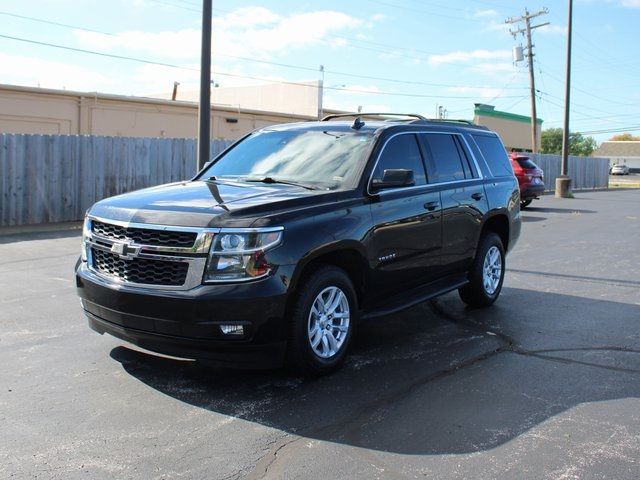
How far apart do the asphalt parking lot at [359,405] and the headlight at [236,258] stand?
89 centimetres

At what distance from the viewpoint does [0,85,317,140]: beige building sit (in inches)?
922

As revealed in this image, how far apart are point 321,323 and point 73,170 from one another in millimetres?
11547

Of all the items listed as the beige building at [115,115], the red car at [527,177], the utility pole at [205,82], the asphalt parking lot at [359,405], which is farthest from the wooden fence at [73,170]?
the red car at [527,177]

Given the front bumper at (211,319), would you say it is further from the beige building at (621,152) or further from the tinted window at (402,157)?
the beige building at (621,152)

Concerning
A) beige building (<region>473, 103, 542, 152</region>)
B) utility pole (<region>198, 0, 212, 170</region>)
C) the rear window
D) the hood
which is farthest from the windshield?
beige building (<region>473, 103, 542, 152</region>)

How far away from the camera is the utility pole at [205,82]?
35.4 feet

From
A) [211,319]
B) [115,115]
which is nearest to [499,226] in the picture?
[211,319]

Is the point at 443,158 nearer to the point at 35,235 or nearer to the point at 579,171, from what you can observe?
the point at 35,235

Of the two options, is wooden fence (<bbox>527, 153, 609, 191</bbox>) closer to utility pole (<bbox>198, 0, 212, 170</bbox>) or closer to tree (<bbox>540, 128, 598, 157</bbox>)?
utility pole (<bbox>198, 0, 212, 170</bbox>)

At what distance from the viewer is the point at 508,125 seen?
48.4 m

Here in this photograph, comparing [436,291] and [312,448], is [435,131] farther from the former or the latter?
[312,448]

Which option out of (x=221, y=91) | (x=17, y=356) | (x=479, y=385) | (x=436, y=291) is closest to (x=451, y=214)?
(x=436, y=291)

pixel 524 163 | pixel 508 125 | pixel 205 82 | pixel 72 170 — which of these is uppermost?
pixel 508 125

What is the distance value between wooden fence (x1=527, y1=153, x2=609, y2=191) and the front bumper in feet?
100.0
